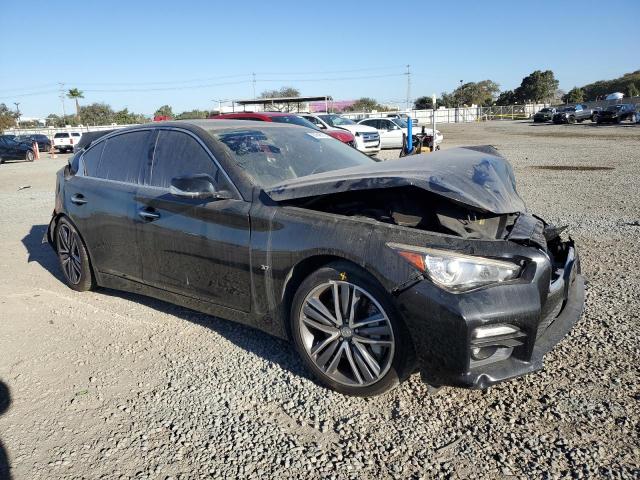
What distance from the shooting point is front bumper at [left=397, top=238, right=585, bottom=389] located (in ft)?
7.82

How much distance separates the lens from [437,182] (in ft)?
8.99

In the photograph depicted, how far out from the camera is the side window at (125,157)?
13.6ft

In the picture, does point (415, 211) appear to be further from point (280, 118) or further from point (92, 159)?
point (280, 118)

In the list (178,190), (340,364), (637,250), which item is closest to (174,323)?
(178,190)

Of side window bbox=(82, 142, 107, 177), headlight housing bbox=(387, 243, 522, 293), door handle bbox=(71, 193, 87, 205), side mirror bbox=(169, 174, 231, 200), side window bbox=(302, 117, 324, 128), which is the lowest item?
headlight housing bbox=(387, 243, 522, 293)

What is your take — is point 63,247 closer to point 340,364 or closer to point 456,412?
point 340,364

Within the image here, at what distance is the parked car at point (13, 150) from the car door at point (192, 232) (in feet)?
85.6

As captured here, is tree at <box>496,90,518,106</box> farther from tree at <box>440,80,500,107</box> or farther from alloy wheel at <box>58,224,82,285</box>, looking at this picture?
alloy wheel at <box>58,224,82,285</box>

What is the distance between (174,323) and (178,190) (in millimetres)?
1292

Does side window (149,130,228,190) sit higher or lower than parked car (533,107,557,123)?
lower

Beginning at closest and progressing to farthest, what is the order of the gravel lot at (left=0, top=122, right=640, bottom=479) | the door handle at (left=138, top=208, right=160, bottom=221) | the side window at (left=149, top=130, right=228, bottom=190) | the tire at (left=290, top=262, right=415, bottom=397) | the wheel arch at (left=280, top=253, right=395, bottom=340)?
1. the gravel lot at (left=0, top=122, right=640, bottom=479)
2. the tire at (left=290, top=262, right=415, bottom=397)
3. the wheel arch at (left=280, top=253, right=395, bottom=340)
4. the side window at (left=149, top=130, right=228, bottom=190)
5. the door handle at (left=138, top=208, right=160, bottom=221)

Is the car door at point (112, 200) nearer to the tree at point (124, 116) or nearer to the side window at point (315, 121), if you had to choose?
the side window at point (315, 121)

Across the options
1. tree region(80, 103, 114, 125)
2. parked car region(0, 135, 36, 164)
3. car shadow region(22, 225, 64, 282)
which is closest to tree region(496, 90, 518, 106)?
tree region(80, 103, 114, 125)

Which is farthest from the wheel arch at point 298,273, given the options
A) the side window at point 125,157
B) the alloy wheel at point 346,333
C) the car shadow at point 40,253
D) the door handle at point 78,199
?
the car shadow at point 40,253
